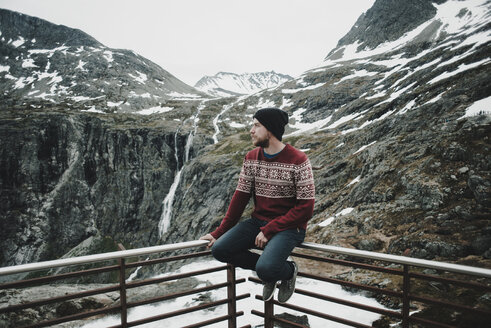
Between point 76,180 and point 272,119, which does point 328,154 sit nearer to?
point 272,119

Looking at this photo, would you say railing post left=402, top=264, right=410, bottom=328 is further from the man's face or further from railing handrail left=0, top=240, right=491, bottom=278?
the man's face

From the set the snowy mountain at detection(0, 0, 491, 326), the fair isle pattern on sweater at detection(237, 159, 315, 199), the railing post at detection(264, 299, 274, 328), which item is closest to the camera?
the fair isle pattern on sweater at detection(237, 159, 315, 199)

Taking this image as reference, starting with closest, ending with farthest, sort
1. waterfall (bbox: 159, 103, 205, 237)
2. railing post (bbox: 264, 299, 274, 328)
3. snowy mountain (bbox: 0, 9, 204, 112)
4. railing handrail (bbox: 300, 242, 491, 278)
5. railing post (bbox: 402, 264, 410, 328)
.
Result: railing handrail (bbox: 300, 242, 491, 278) → railing post (bbox: 402, 264, 410, 328) → railing post (bbox: 264, 299, 274, 328) → waterfall (bbox: 159, 103, 205, 237) → snowy mountain (bbox: 0, 9, 204, 112)

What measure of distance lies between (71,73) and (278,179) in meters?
171

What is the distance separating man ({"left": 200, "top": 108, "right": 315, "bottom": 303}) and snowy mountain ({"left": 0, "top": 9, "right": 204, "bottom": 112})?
107 m

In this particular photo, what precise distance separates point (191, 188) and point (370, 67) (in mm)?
67693

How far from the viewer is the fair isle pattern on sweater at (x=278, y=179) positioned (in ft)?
12.0

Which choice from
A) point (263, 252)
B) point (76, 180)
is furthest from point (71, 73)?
point (263, 252)

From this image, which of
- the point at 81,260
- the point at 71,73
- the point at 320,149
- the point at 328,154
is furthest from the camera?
the point at 71,73

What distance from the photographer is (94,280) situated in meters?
55.8

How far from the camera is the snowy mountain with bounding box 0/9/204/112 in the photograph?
11538 centimetres

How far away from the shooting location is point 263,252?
11.6ft

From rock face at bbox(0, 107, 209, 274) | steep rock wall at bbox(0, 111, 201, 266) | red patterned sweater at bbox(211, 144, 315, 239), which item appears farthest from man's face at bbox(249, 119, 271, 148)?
rock face at bbox(0, 107, 209, 274)

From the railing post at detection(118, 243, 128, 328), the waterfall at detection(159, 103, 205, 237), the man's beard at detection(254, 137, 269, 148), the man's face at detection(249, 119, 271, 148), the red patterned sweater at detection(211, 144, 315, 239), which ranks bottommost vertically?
the waterfall at detection(159, 103, 205, 237)
